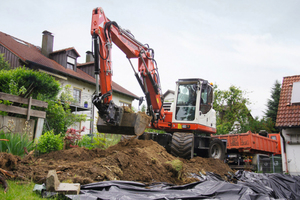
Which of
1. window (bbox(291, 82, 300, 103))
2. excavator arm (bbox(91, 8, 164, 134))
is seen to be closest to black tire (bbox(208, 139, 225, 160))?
excavator arm (bbox(91, 8, 164, 134))

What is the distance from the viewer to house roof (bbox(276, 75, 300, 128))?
44.8ft

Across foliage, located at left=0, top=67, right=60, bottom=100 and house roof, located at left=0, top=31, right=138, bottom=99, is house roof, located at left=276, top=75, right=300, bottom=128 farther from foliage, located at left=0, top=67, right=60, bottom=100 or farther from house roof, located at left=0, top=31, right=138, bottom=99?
house roof, located at left=0, top=31, right=138, bottom=99

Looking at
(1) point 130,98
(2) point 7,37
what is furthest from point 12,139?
(1) point 130,98

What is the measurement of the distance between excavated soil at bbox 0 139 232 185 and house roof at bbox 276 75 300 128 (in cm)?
811

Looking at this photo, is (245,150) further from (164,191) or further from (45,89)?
(45,89)

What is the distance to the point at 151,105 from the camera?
8508 mm

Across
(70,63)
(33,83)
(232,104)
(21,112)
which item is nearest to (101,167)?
(21,112)

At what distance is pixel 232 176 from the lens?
9.11m

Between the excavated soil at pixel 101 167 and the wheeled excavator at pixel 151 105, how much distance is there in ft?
2.62

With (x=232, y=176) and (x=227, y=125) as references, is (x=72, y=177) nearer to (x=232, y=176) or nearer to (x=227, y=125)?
(x=232, y=176)

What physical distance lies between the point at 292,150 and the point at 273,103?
1868 centimetres

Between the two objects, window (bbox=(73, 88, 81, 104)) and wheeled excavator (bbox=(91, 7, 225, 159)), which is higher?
window (bbox=(73, 88, 81, 104))

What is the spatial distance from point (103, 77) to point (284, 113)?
11226mm

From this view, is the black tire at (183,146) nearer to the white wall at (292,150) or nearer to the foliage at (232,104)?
the white wall at (292,150)
